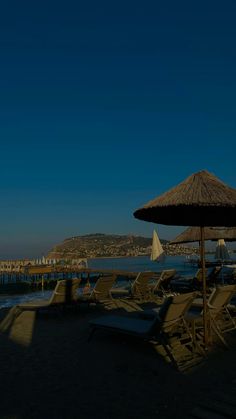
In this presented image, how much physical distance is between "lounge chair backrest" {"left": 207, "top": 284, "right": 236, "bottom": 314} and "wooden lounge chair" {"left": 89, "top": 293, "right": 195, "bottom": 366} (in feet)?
2.15

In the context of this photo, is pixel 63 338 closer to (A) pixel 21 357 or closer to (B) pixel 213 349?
(A) pixel 21 357

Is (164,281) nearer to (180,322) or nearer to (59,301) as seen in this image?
(59,301)

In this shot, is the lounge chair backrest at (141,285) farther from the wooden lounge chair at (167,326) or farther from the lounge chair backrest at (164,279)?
the wooden lounge chair at (167,326)

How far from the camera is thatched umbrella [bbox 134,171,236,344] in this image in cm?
524

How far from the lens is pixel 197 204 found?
5141 millimetres

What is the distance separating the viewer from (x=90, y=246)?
153m

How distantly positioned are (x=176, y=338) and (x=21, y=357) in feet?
7.45

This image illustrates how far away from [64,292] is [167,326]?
443cm

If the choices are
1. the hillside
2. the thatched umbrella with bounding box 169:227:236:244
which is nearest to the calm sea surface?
the thatched umbrella with bounding box 169:227:236:244

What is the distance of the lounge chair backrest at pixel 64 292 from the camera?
920cm

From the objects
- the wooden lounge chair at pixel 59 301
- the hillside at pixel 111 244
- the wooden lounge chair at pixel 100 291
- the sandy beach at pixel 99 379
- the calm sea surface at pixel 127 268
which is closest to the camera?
the sandy beach at pixel 99 379

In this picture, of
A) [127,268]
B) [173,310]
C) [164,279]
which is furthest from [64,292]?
[127,268]

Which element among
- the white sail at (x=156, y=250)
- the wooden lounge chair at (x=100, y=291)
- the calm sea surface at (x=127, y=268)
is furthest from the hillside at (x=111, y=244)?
the wooden lounge chair at (x=100, y=291)

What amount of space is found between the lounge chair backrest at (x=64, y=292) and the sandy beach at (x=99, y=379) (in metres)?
2.26
